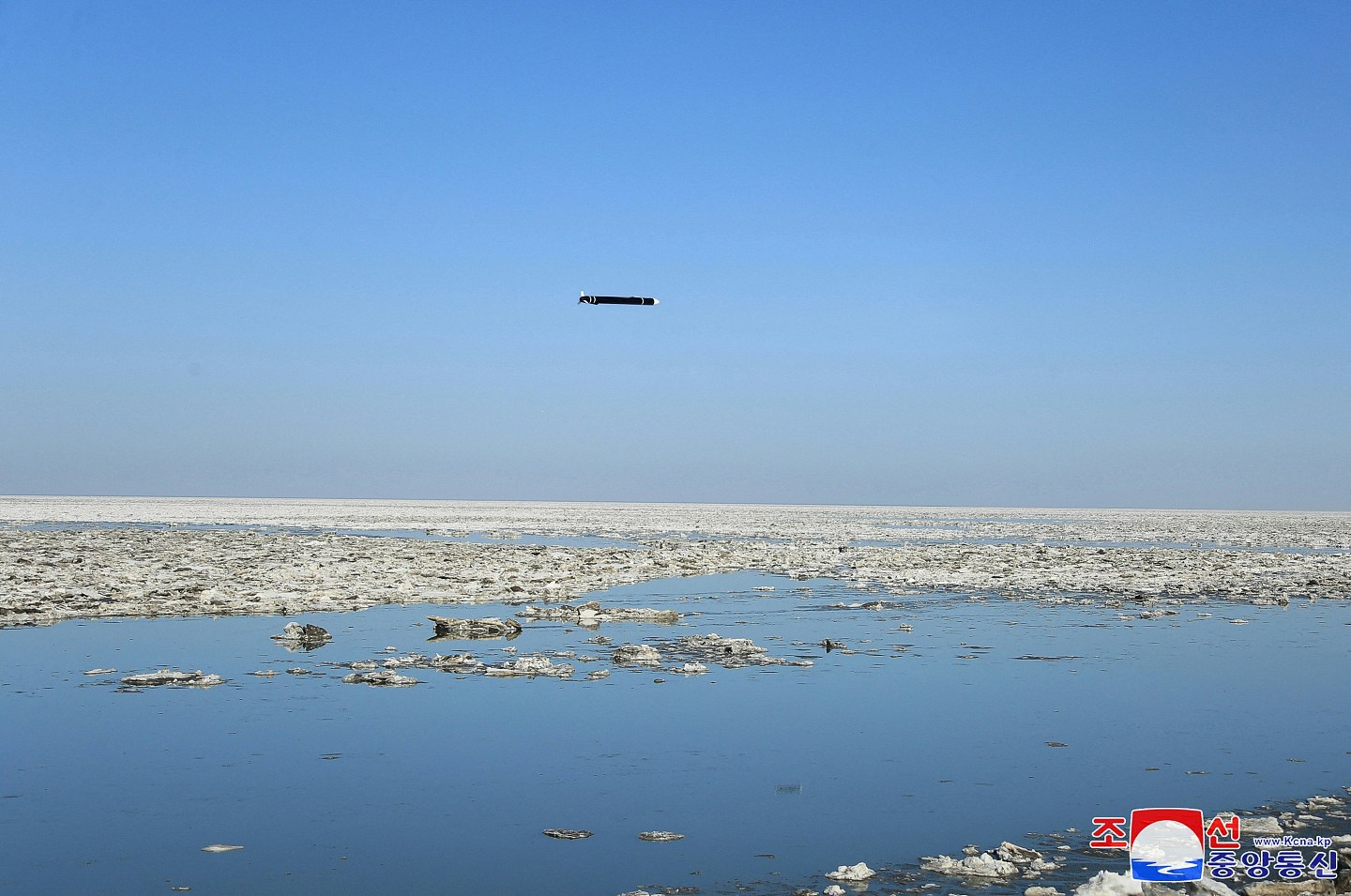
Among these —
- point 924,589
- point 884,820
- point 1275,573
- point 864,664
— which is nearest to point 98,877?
point 884,820

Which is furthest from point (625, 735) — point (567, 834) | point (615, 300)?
point (615, 300)

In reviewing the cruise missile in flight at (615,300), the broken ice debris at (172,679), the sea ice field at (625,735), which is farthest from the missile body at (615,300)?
the broken ice debris at (172,679)

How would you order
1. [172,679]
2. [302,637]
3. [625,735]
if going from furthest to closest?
[302,637] < [172,679] < [625,735]

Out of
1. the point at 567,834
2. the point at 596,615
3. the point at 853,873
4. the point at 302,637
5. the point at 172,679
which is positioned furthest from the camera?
the point at 596,615

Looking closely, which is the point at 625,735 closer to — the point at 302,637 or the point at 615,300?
the point at 302,637

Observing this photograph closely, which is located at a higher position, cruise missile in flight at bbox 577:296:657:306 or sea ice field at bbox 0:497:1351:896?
cruise missile in flight at bbox 577:296:657:306

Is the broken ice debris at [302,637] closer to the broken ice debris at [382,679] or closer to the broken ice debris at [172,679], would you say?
the broken ice debris at [172,679]

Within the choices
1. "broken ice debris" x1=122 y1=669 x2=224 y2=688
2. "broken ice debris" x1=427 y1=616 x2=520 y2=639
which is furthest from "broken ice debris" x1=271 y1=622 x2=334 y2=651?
"broken ice debris" x1=122 y1=669 x2=224 y2=688

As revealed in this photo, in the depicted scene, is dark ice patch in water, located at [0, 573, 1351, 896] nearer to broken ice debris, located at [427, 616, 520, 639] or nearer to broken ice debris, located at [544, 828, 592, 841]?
broken ice debris, located at [544, 828, 592, 841]
